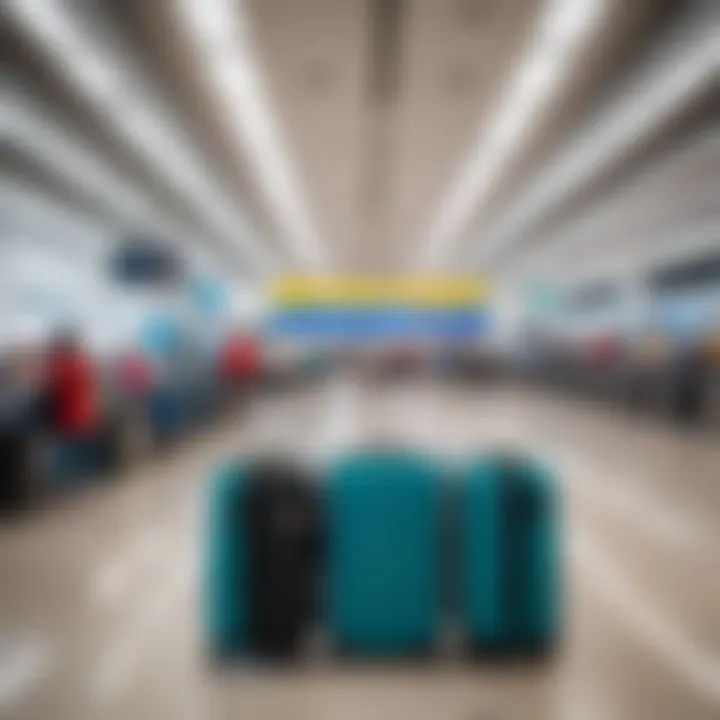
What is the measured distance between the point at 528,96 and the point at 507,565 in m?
6.11

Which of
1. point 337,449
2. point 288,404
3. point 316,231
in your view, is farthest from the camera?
point 288,404

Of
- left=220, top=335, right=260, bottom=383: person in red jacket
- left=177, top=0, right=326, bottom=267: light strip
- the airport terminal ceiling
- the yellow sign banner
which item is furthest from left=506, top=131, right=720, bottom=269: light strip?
the yellow sign banner

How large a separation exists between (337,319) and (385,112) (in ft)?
77.8

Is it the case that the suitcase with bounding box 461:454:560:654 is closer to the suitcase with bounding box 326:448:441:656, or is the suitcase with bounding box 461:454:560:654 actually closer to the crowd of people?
the suitcase with bounding box 326:448:441:656

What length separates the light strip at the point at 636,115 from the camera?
759cm

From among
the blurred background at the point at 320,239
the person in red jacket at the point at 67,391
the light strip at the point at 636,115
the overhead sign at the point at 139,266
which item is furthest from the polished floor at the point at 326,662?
the light strip at the point at 636,115

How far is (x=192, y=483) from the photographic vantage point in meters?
10.1

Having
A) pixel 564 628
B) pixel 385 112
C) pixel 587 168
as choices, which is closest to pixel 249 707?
pixel 564 628

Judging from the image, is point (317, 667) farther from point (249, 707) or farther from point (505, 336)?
point (505, 336)

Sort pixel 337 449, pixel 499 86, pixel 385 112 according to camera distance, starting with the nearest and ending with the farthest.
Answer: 1. pixel 499 86
2. pixel 385 112
3. pixel 337 449

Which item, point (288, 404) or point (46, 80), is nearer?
point (46, 80)

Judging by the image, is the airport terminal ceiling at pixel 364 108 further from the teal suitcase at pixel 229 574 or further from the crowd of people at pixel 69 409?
the teal suitcase at pixel 229 574

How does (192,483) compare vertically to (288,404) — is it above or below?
below

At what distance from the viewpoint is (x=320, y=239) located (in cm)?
2322
